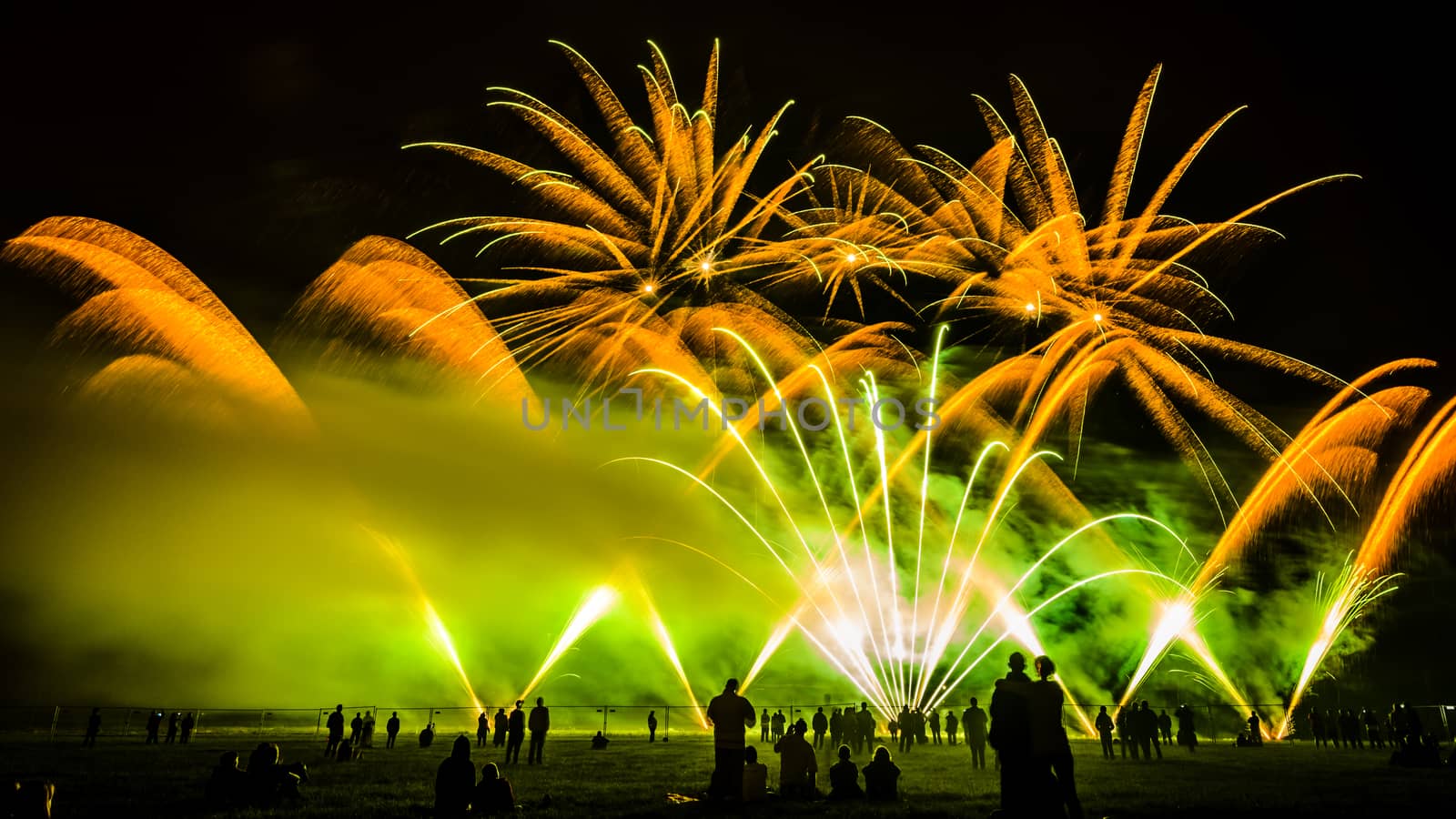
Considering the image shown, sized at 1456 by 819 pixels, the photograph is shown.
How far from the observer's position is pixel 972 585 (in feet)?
187

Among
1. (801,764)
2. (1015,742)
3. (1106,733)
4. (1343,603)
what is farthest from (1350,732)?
(1015,742)

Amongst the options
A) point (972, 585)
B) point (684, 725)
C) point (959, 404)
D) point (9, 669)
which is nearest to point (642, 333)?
point (959, 404)

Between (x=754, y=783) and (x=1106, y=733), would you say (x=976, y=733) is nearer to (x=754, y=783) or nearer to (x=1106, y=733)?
(x=1106, y=733)

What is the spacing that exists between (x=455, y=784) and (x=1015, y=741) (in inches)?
267

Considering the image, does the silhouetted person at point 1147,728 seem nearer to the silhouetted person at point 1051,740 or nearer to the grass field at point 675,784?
the grass field at point 675,784

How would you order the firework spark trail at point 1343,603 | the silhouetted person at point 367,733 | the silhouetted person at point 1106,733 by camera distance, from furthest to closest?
the firework spark trail at point 1343,603 → the silhouetted person at point 367,733 → the silhouetted person at point 1106,733

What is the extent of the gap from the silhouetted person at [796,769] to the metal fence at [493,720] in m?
21.8

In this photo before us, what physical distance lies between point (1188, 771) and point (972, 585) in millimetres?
38566

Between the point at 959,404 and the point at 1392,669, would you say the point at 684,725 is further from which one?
the point at 1392,669

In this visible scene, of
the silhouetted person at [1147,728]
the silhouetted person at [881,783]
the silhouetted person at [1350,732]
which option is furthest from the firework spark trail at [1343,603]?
the silhouetted person at [881,783]

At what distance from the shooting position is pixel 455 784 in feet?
36.9

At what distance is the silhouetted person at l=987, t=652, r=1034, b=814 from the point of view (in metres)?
8.83

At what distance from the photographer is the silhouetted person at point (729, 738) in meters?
12.2

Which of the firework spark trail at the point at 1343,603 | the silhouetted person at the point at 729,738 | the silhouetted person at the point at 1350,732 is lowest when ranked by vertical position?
the silhouetted person at the point at 1350,732
